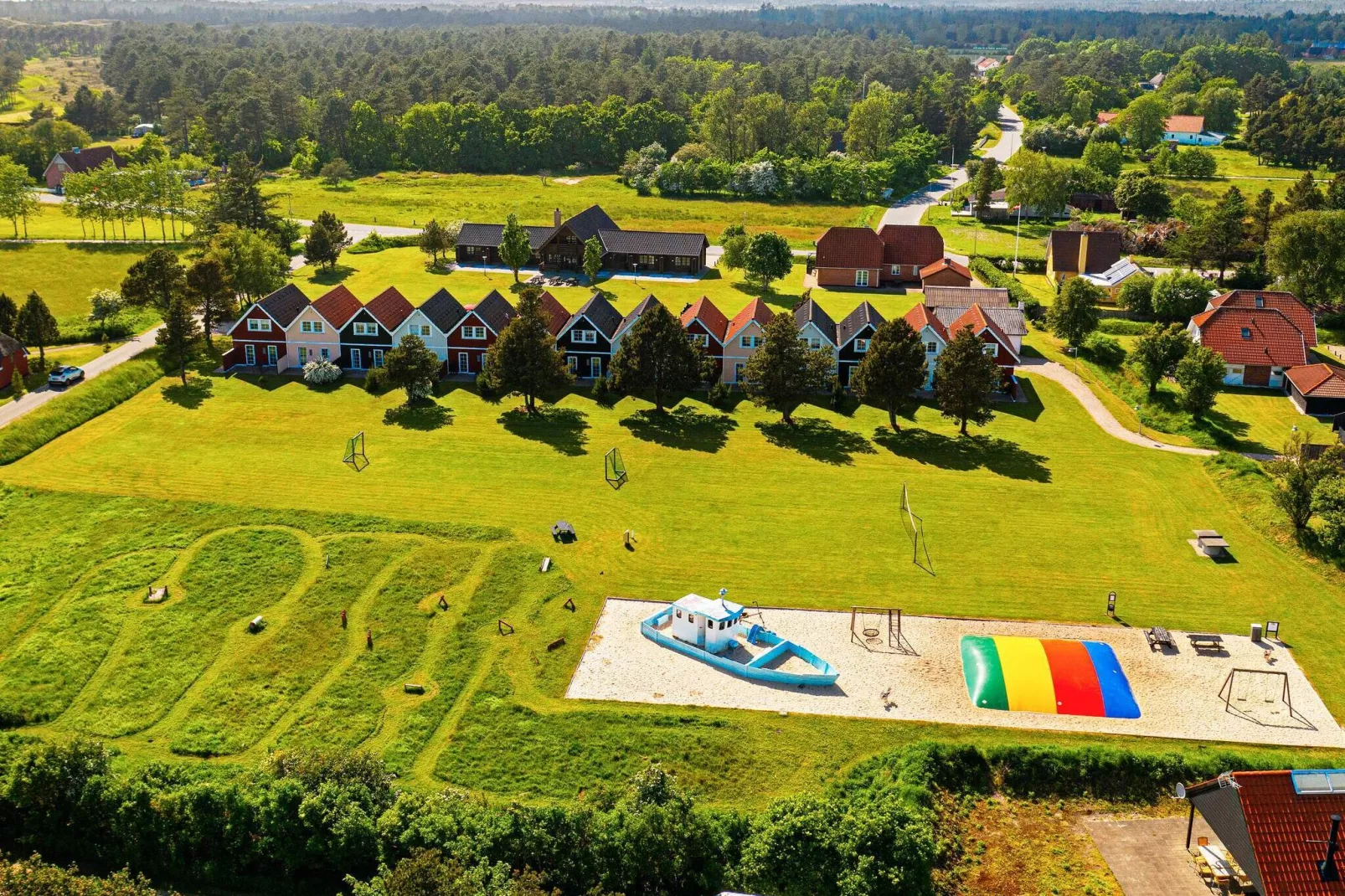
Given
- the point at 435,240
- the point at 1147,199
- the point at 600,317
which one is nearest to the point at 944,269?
the point at 1147,199

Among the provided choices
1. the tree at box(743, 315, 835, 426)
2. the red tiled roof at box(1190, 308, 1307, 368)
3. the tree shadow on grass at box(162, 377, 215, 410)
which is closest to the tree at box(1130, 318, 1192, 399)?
the red tiled roof at box(1190, 308, 1307, 368)

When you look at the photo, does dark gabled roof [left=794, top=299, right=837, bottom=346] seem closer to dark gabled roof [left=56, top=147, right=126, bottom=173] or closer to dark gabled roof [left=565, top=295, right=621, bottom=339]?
dark gabled roof [left=565, top=295, right=621, bottom=339]

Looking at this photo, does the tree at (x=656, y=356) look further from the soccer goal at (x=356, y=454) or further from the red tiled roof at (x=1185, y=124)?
the red tiled roof at (x=1185, y=124)

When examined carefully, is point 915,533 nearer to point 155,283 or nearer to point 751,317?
point 751,317

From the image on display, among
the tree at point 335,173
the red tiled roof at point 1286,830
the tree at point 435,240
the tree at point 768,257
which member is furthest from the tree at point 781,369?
the tree at point 335,173

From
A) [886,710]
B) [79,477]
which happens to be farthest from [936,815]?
[79,477]

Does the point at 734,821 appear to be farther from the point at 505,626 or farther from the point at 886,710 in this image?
the point at 505,626
